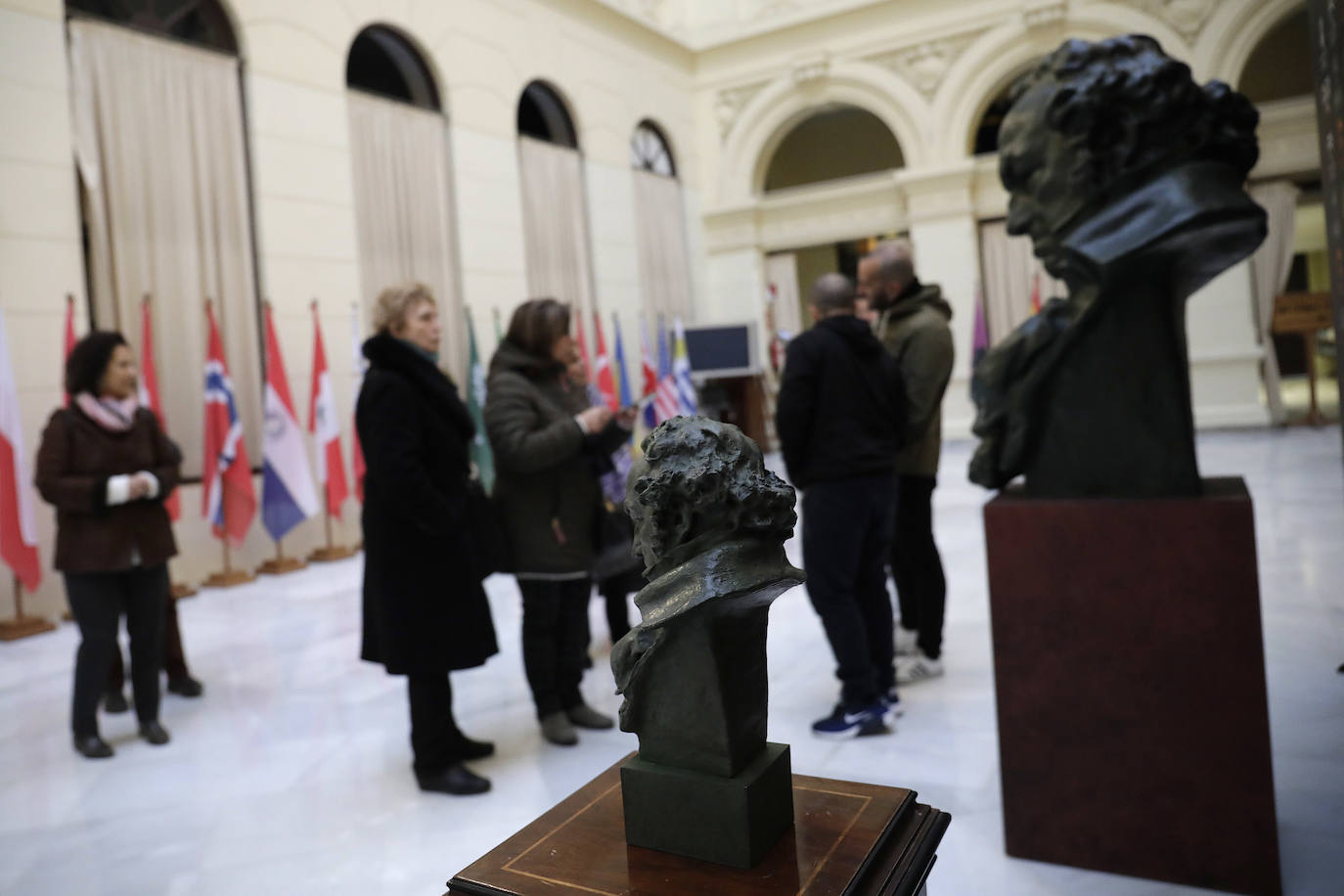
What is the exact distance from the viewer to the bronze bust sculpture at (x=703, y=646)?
1184 mm

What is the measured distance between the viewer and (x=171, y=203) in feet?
21.6

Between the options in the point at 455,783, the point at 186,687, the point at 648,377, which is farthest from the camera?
the point at 648,377

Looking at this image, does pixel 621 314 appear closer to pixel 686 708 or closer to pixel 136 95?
pixel 136 95

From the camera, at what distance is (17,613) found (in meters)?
5.44

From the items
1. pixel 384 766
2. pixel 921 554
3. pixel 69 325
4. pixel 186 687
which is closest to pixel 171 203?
pixel 69 325

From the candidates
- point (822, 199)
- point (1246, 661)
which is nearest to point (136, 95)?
point (1246, 661)

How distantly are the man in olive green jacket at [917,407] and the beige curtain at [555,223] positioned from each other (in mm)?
6807

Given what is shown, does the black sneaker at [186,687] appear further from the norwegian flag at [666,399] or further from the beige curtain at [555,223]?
the beige curtain at [555,223]

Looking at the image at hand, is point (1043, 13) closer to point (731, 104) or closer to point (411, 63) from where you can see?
point (731, 104)

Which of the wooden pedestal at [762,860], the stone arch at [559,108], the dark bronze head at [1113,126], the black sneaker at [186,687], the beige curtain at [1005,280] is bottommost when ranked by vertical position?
the black sneaker at [186,687]

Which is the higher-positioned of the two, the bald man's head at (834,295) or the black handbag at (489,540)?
the bald man's head at (834,295)

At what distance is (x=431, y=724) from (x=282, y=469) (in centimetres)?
442

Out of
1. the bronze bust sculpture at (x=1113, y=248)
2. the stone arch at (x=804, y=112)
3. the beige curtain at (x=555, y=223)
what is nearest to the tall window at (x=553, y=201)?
the beige curtain at (x=555, y=223)

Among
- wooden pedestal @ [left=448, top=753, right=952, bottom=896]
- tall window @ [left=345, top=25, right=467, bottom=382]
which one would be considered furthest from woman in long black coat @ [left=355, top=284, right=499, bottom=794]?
tall window @ [left=345, top=25, right=467, bottom=382]
